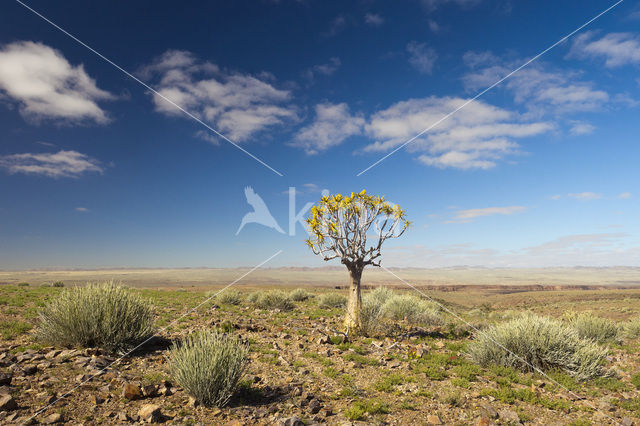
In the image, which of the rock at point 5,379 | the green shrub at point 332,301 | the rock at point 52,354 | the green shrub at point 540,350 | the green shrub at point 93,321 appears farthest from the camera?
the green shrub at point 332,301

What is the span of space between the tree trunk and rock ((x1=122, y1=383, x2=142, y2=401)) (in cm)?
766

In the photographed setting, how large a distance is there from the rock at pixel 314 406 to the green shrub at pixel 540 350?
6.02 metres

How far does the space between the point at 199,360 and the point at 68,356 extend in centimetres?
414

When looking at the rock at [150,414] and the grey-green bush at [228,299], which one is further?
the grey-green bush at [228,299]

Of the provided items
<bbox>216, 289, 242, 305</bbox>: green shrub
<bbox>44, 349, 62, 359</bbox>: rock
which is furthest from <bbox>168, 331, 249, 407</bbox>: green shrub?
<bbox>216, 289, 242, 305</bbox>: green shrub

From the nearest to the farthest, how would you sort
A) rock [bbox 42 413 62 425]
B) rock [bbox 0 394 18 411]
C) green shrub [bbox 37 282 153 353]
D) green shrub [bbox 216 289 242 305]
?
rock [bbox 42 413 62 425], rock [bbox 0 394 18 411], green shrub [bbox 37 282 153 353], green shrub [bbox 216 289 242 305]

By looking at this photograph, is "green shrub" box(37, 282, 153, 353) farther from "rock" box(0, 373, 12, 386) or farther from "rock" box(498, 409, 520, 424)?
"rock" box(498, 409, 520, 424)

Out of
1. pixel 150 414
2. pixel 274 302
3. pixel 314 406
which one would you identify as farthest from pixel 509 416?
pixel 274 302

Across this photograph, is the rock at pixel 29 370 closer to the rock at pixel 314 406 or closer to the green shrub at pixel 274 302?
the rock at pixel 314 406

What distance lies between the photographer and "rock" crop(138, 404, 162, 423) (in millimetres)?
5434

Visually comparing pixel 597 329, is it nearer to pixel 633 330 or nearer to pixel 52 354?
pixel 633 330

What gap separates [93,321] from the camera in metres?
8.59

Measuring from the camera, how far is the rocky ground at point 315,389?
5828mm

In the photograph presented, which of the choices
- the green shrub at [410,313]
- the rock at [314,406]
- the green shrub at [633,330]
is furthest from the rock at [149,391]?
the green shrub at [633,330]
